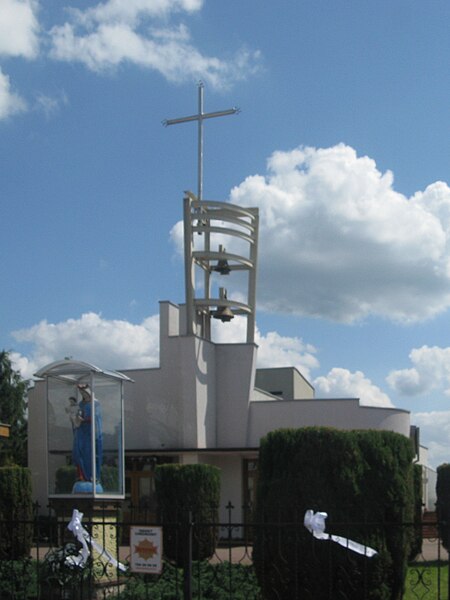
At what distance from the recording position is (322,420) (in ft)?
94.9

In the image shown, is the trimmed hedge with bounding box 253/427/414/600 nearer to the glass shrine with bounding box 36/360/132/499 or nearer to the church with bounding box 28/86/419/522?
the glass shrine with bounding box 36/360/132/499

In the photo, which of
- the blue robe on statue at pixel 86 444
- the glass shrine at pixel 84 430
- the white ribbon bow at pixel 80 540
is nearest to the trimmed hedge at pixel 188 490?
the glass shrine at pixel 84 430

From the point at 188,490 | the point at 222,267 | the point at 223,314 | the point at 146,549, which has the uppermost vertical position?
the point at 222,267

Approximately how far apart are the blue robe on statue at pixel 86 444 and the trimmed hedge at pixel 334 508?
7240 mm

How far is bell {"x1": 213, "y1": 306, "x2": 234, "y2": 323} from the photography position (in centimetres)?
2928

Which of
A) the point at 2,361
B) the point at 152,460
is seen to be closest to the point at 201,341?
the point at 152,460

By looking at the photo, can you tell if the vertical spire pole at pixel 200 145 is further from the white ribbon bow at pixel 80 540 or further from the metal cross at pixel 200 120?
the white ribbon bow at pixel 80 540

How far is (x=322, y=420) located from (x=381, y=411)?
1893mm

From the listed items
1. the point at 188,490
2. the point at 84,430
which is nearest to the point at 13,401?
the point at 188,490

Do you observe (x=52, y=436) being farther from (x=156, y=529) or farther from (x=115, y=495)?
(x=156, y=529)

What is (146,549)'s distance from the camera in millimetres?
8766

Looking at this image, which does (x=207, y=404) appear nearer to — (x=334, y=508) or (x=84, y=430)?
(x=84, y=430)

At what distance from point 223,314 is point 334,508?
19.6 m

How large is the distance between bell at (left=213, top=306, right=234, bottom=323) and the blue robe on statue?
39.9ft
